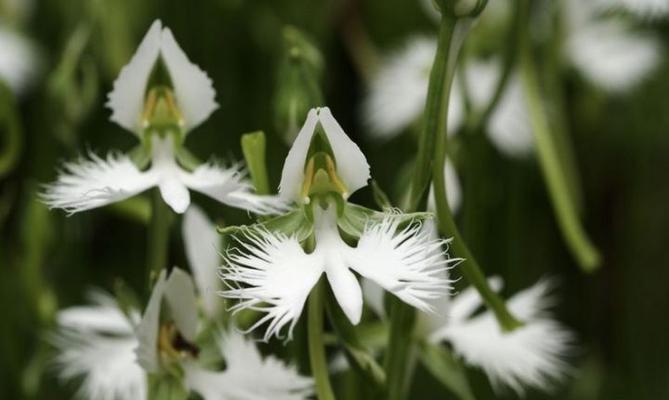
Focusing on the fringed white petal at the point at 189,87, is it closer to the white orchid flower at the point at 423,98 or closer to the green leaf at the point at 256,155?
the green leaf at the point at 256,155

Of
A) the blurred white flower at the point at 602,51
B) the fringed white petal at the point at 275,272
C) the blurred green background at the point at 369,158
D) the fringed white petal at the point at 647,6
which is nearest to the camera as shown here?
the fringed white petal at the point at 275,272

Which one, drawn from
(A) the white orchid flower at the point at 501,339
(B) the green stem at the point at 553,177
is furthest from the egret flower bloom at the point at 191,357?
(B) the green stem at the point at 553,177

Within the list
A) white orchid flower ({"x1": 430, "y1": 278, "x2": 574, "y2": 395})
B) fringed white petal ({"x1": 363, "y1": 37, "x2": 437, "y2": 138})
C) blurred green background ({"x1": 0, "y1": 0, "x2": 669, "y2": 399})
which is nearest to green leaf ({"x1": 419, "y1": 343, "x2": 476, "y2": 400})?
white orchid flower ({"x1": 430, "y1": 278, "x2": 574, "y2": 395})

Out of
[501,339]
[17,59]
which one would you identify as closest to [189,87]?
[501,339]

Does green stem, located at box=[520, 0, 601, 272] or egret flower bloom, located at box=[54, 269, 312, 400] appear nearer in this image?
egret flower bloom, located at box=[54, 269, 312, 400]

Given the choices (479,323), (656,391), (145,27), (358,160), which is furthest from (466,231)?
(145,27)

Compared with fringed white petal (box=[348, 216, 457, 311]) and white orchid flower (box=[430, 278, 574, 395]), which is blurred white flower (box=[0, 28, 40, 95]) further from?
fringed white petal (box=[348, 216, 457, 311])

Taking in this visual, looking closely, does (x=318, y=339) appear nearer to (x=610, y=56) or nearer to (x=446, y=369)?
(x=446, y=369)
